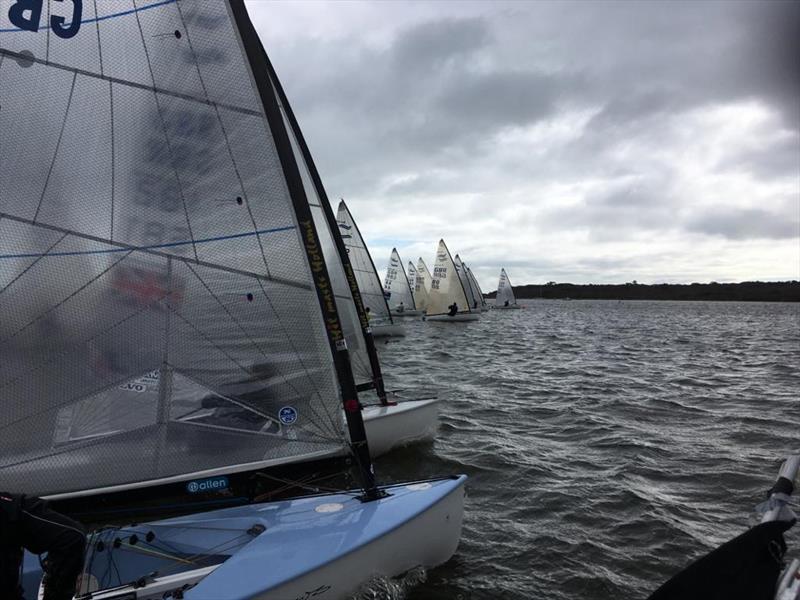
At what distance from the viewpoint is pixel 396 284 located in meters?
46.8

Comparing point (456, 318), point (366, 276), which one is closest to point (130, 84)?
point (366, 276)

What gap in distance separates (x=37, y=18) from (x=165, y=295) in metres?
2.38

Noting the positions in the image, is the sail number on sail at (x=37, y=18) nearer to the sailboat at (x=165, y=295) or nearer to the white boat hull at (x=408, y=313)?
the sailboat at (x=165, y=295)

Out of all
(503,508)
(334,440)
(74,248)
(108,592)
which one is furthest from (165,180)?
(503,508)

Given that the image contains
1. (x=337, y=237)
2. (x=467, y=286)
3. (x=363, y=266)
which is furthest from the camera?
(x=467, y=286)

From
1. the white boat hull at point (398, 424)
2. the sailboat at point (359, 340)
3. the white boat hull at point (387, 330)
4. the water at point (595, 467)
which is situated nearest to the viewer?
the water at point (595, 467)

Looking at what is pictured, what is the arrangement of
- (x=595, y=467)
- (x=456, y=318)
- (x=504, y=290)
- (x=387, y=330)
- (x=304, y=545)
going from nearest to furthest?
(x=304, y=545), (x=595, y=467), (x=387, y=330), (x=456, y=318), (x=504, y=290)

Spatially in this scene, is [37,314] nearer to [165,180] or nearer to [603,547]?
[165,180]

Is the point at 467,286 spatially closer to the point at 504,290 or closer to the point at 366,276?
the point at 504,290

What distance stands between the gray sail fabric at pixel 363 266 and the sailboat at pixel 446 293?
16169mm

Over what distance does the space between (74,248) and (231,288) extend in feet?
4.24

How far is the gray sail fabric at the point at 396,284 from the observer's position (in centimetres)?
4562

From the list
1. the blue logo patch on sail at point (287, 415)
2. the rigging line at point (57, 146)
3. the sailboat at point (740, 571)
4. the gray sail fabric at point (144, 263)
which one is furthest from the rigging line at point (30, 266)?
the sailboat at point (740, 571)

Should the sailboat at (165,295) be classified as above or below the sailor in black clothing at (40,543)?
above
